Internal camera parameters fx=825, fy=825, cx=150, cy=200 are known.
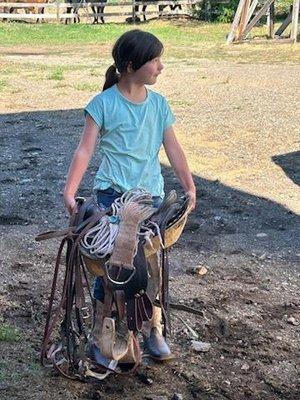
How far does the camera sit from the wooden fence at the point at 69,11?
93.7 feet

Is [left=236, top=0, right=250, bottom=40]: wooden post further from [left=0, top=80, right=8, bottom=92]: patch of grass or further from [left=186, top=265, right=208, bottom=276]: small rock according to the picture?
[left=186, top=265, right=208, bottom=276]: small rock

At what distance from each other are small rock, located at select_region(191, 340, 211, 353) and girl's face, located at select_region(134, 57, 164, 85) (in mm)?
1327

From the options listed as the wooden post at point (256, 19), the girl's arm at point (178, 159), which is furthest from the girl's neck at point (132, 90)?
the wooden post at point (256, 19)

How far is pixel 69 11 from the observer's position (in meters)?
29.7

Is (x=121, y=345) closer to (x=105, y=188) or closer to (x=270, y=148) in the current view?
(x=105, y=188)

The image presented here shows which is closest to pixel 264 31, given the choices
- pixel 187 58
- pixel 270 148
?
pixel 187 58

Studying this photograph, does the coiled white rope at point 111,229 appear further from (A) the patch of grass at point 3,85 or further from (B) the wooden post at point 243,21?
(B) the wooden post at point 243,21

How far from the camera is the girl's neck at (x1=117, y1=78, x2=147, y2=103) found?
3549mm

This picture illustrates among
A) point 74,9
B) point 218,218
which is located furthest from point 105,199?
point 74,9

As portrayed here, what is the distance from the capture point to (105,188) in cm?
363

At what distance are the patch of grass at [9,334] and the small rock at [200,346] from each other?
86 centimetres

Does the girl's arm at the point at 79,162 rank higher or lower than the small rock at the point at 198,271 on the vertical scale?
higher

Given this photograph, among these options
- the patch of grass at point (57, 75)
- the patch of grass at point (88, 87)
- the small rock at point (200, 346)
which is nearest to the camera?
the small rock at point (200, 346)

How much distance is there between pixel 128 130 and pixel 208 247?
2279 millimetres
